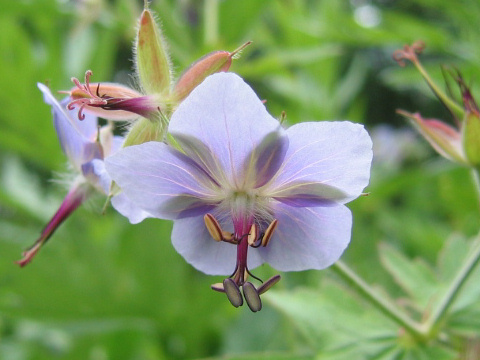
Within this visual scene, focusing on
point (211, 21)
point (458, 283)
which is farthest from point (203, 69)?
point (211, 21)

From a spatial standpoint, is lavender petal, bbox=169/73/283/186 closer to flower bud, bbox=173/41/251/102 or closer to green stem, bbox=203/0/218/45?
flower bud, bbox=173/41/251/102

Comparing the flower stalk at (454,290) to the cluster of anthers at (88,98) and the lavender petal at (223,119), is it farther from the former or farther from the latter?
the cluster of anthers at (88,98)

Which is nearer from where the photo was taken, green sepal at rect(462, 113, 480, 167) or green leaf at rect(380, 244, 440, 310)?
green sepal at rect(462, 113, 480, 167)

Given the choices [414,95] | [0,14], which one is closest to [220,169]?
[0,14]

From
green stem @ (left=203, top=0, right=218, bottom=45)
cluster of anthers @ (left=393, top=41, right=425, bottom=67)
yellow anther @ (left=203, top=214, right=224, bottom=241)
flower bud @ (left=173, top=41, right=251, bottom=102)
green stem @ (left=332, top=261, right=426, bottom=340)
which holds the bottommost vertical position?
green stem @ (left=203, top=0, right=218, bottom=45)

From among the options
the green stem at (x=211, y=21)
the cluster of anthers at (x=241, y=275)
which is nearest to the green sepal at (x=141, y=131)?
the cluster of anthers at (x=241, y=275)

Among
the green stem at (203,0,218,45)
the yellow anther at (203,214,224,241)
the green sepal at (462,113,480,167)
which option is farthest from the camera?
the green stem at (203,0,218,45)

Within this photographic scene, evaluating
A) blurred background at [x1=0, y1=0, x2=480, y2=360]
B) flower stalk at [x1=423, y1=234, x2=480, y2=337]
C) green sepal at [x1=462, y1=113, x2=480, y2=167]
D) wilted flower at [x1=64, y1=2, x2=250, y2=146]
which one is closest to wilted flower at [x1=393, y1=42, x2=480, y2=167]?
green sepal at [x1=462, y1=113, x2=480, y2=167]

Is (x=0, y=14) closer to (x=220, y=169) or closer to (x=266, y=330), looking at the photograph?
(x=266, y=330)
